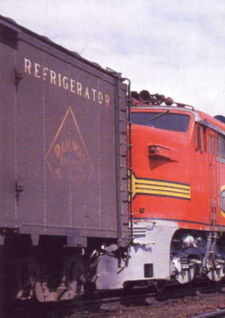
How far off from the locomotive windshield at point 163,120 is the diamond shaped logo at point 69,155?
4.01m

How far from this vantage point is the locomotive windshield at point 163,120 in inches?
542

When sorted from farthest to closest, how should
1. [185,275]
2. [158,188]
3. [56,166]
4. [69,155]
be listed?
[185,275] → [158,188] → [69,155] → [56,166]

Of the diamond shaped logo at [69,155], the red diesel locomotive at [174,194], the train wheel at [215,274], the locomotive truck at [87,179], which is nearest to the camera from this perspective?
the locomotive truck at [87,179]

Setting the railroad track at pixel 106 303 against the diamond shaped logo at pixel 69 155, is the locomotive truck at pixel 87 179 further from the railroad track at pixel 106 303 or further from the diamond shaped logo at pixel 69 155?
the railroad track at pixel 106 303

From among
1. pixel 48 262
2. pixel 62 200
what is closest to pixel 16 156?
pixel 62 200

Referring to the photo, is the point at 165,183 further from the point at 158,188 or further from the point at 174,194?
the point at 174,194

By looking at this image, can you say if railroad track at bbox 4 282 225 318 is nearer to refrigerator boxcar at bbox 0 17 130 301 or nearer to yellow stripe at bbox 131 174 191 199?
refrigerator boxcar at bbox 0 17 130 301

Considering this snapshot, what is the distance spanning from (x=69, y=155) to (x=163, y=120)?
16.3 ft

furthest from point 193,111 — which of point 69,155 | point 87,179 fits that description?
point 69,155

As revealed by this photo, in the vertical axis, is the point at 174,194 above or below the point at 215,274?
above

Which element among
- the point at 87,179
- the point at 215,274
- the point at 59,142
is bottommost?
the point at 215,274

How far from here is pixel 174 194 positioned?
13305mm

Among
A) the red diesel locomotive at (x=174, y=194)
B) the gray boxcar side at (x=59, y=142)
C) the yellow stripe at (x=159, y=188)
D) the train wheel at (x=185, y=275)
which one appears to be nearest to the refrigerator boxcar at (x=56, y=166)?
the gray boxcar side at (x=59, y=142)

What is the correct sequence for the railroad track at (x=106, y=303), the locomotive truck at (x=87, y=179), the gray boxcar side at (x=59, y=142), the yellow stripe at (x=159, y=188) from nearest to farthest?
the gray boxcar side at (x=59, y=142) < the locomotive truck at (x=87, y=179) < the railroad track at (x=106, y=303) < the yellow stripe at (x=159, y=188)
